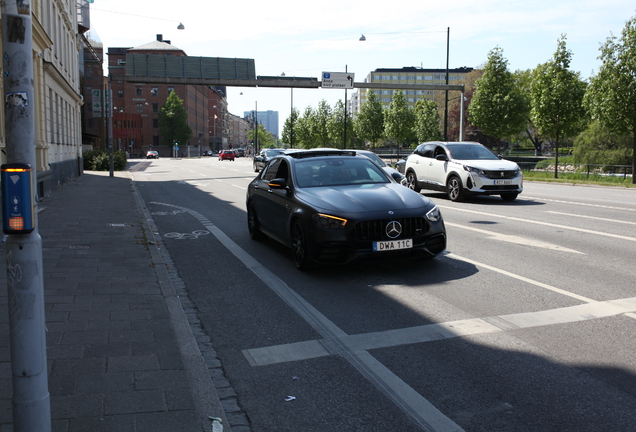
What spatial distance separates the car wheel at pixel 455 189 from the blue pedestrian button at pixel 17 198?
49.3 feet

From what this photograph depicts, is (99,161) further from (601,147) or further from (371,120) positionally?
(601,147)

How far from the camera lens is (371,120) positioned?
2655 inches

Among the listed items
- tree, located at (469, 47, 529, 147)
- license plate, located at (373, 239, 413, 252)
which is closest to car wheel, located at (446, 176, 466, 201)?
license plate, located at (373, 239, 413, 252)

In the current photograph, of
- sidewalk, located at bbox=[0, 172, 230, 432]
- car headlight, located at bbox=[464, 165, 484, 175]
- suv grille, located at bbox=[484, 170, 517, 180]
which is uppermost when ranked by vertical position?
car headlight, located at bbox=[464, 165, 484, 175]

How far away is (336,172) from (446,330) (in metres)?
3.96

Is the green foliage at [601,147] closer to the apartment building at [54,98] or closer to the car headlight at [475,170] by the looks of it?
the car headlight at [475,170]

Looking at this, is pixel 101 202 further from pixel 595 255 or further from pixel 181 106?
pixel 181 106

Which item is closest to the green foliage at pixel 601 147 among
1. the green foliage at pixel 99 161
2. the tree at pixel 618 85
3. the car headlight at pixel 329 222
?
the tree at pixel 618 85

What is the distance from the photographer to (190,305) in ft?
20.2

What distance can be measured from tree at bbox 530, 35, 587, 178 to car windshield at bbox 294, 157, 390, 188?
25588mm

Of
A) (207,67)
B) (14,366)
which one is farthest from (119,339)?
(207,67)

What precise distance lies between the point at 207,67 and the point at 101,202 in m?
26.6

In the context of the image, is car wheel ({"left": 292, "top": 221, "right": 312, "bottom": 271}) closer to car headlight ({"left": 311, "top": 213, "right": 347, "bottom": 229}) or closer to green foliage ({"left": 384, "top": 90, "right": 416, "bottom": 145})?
car headlight ({"left": 311, "top": 213, "right": 347, "bottom": 229})

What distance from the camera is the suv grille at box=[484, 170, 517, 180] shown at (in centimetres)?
1639
